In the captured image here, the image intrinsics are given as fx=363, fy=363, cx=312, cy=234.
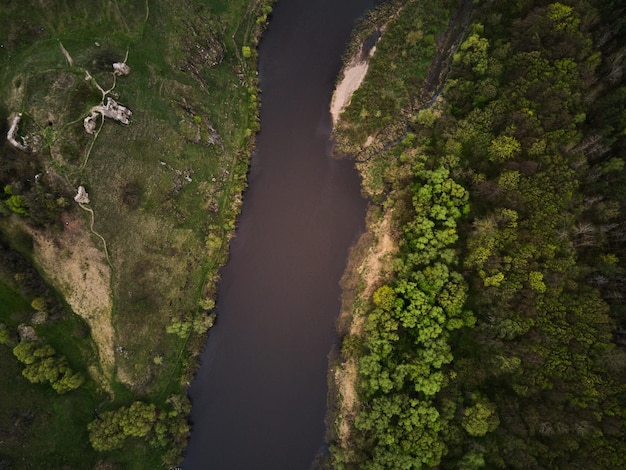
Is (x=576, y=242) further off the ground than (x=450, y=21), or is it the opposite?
(x=450, y=21)

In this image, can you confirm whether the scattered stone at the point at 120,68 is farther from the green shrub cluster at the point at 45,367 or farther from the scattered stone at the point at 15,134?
the green shrub cluster at the point at 45,367

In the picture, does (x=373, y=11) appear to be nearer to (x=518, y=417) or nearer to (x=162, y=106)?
(x=162, y=106)

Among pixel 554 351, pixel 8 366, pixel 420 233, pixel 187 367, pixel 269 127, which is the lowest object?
pixel 8 366

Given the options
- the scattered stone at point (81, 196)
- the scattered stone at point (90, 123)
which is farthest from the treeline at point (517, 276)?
the scattered stone at point (90, 123)

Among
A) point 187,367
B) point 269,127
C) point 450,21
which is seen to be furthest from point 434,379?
point 450,21

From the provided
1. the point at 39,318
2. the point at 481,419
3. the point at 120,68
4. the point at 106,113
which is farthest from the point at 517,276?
the point at 39,318

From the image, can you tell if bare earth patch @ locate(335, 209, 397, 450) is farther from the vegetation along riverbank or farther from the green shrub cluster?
the green shrub cluster

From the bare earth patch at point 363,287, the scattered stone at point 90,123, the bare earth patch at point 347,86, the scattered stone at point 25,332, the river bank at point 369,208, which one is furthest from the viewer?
the bare earth patch at point 347,86

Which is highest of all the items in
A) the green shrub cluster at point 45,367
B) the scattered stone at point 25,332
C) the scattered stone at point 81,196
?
the scattered stone at point 81,196
